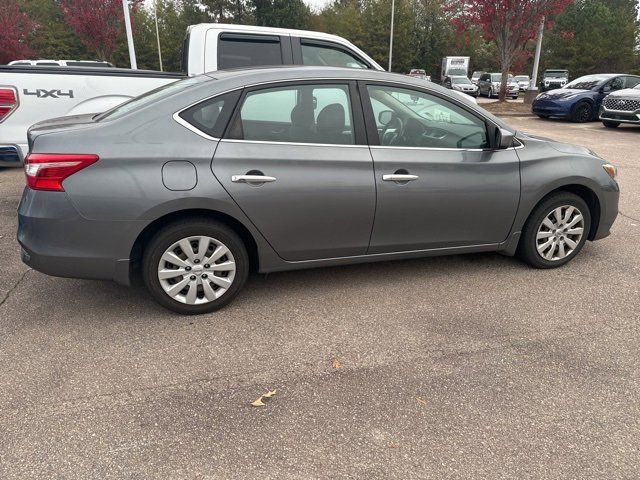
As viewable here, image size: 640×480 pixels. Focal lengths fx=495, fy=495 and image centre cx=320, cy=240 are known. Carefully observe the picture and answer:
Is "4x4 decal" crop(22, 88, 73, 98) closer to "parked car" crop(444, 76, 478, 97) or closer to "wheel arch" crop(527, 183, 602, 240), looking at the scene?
"wheel arch" crop(527, 183, 602, 240)

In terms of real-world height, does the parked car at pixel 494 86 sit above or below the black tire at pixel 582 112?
above

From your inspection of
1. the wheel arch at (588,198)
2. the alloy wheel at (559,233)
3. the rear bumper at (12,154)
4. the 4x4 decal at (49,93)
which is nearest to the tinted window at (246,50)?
the 4x4 decal at (49,93)

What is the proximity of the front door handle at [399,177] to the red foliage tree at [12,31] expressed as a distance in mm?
28951

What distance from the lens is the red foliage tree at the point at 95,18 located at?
20.6m

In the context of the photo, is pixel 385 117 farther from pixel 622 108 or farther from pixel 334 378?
pixel 622 108

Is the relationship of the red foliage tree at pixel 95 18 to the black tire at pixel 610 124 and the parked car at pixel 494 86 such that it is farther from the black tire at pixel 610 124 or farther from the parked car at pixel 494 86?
the parked car at pixel 494 86

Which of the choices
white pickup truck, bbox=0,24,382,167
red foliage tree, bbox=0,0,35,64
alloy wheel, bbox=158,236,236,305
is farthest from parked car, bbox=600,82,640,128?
red foliage tree, bbox=0,0,35,64

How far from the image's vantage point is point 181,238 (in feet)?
10.3

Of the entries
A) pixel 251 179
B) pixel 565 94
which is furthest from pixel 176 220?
pixel 565 94

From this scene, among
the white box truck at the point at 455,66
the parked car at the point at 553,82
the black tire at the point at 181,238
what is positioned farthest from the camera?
the white box truck at the point at 455,66

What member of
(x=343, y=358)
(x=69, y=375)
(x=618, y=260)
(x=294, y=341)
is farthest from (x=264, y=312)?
(x=618, y=260)

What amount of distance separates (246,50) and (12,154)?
2.88 metres

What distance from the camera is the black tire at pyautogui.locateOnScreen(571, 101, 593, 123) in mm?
15914

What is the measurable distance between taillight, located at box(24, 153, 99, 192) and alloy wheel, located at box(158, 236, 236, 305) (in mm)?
716
